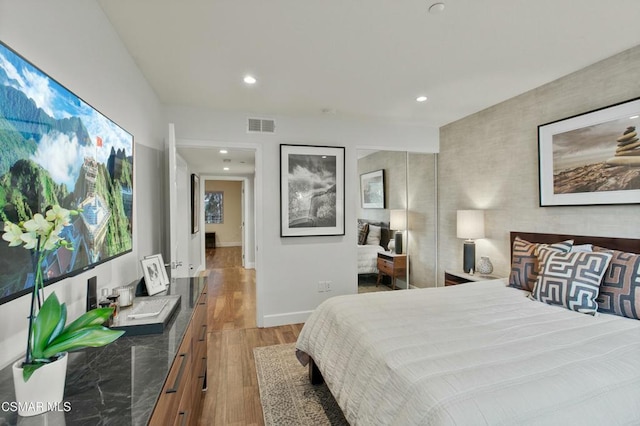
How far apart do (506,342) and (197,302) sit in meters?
1.73

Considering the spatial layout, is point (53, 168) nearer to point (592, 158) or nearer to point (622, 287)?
point (622, 287)

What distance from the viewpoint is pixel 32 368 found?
0.73m

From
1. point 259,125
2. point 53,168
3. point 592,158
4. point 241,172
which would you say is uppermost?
point 259,125

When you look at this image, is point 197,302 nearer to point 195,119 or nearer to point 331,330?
point 331,330

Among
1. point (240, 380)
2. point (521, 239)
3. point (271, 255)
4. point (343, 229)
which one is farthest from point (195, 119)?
point (521, 239)

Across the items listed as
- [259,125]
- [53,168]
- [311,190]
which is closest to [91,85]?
[53,168]

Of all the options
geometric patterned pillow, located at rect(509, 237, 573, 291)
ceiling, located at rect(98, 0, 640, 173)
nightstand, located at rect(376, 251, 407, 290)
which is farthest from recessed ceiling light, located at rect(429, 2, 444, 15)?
nightstand, located at rect(376, 251, 407, 290)

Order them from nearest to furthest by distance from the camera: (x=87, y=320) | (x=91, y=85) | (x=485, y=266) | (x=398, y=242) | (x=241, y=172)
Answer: (x=87, y=320), (x=91, y=85), (x=485, y=266), (x=398, y=242), (x=241, y=172)

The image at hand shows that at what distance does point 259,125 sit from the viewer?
3.50m

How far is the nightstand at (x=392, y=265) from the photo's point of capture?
420cm

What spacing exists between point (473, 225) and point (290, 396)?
257 centimetres

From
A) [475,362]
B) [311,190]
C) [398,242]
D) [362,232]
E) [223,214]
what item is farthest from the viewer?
[223,214]

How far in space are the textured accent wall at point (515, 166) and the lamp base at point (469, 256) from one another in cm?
17

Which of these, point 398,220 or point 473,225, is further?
point 398,220
